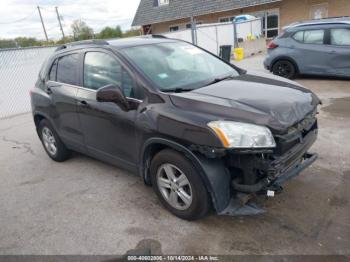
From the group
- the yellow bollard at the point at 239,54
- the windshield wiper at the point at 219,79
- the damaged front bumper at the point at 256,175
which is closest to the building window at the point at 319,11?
the yellow bollard at the point at 239,54

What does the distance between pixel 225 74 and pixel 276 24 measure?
19380 mm

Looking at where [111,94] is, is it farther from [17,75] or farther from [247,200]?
[17,75]

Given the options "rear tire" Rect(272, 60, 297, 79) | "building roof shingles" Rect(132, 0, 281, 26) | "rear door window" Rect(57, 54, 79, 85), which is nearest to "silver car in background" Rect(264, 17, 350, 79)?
"rear tire" Rect(272, 60, 297, 79)

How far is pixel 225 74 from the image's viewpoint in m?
4.03

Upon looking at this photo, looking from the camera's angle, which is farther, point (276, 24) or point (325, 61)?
point (276, 24)

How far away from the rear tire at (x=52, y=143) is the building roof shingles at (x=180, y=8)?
61.5ft

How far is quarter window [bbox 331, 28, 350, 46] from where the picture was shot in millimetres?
8477

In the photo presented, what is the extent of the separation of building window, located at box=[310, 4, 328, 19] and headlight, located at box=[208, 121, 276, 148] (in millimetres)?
19976

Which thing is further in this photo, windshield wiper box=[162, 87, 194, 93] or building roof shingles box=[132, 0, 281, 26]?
building roof shingles box=[132, 0, 281, 26]

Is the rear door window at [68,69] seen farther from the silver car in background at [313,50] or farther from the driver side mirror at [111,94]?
the silver car in background at [313,50]

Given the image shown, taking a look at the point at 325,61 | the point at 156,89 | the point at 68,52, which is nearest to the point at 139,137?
the point at 156,89

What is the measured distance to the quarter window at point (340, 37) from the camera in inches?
334

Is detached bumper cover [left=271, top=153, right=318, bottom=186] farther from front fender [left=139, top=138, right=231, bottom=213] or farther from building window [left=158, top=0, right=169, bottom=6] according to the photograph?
building window [left=158, top=0, right=169, bottom=6]

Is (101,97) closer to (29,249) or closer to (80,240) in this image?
(80,240)
